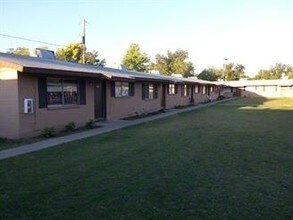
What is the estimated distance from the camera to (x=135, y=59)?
→ 74312 millimetres

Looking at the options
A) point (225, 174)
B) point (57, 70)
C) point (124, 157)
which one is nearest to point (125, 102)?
point (57, 70)

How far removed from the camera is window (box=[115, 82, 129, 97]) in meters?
22.7

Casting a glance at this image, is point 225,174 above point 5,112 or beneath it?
beneath

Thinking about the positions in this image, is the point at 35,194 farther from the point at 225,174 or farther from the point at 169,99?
the point at 169,99

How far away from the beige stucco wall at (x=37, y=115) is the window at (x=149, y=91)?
1056 centimetres

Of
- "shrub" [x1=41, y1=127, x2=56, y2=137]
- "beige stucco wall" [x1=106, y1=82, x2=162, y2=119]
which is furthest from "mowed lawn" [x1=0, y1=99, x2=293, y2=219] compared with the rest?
"beige stucco wall" [x1=106, y1=82, x2=162, y2=119]

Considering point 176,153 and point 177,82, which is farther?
point 177,82

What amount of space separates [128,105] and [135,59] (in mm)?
51155

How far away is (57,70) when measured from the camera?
14570mm

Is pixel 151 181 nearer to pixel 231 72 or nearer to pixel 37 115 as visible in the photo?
pixel 37 115

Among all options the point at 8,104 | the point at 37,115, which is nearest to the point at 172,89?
the point at 37,115

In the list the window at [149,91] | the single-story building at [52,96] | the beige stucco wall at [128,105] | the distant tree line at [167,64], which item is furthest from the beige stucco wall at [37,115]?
the distant tree line at [167,64]

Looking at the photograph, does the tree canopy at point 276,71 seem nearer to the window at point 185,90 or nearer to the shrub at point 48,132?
the window at point 185,90

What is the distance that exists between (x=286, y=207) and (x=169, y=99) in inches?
1149
